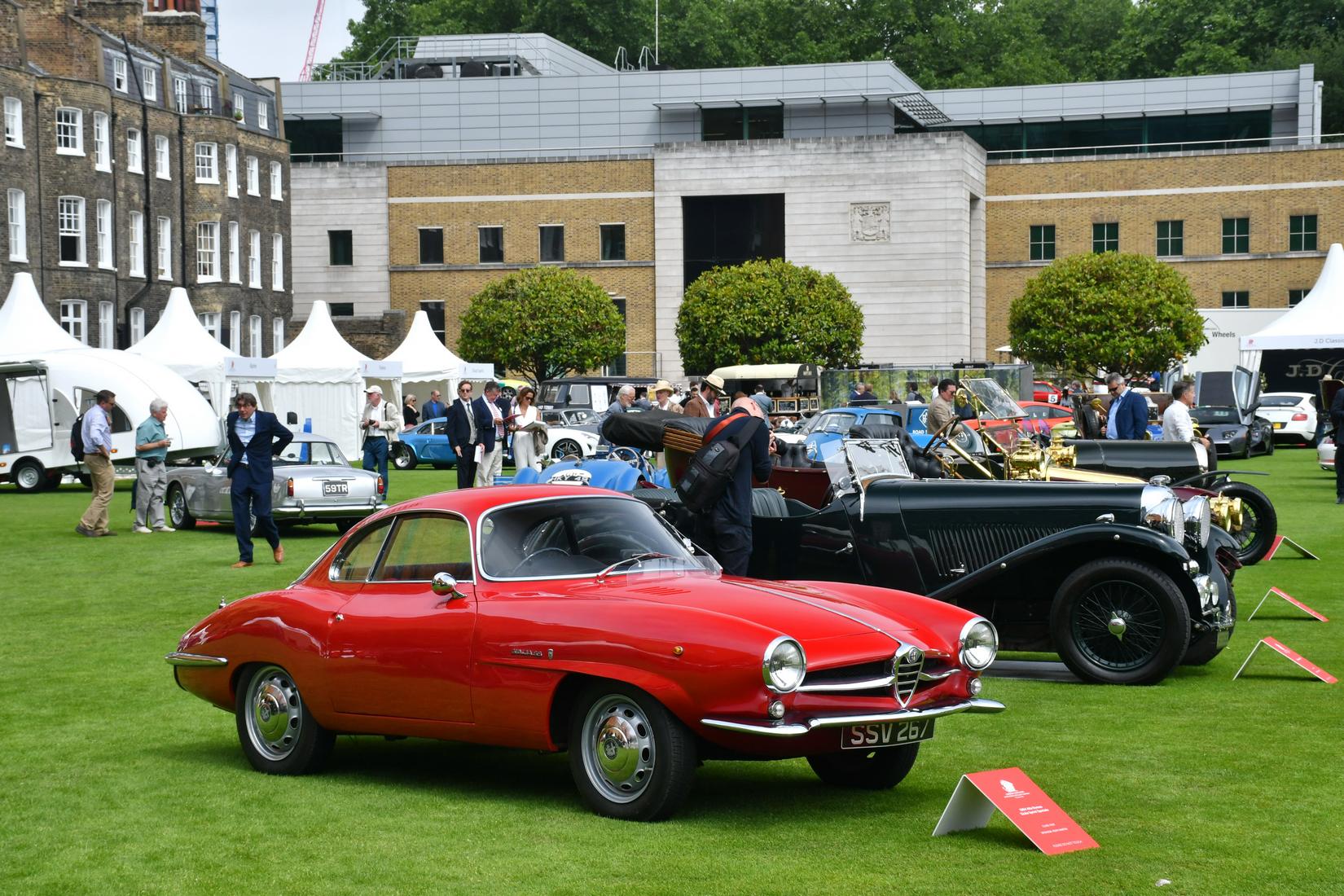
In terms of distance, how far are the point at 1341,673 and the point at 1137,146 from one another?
226ft

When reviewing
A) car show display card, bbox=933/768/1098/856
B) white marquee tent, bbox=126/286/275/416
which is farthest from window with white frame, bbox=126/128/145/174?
car show display card, bbox=933/768/1098/856

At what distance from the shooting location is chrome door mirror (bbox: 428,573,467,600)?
7.40 m

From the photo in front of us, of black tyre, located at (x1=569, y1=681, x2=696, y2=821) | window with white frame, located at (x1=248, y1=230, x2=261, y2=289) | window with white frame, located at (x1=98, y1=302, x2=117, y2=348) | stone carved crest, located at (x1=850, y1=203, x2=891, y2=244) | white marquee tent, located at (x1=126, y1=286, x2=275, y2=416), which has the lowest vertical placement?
black tyre, located at (x1=569, y1=681, x2=696, y2=821)

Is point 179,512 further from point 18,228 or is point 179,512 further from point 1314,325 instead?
point 1314,325

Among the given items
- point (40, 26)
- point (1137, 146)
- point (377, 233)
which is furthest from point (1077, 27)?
point (40, 26)

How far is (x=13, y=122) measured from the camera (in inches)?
2004

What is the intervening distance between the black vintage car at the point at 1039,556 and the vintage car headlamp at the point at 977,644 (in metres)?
2.93

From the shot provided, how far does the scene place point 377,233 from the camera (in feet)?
242

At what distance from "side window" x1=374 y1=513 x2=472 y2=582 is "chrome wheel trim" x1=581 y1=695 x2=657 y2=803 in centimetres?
103

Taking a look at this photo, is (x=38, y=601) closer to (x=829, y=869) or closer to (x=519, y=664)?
(x=519, y=664)

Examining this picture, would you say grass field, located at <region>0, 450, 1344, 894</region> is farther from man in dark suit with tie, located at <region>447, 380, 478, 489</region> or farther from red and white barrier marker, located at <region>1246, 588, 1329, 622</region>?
man in dark suit with tie, located at <region>447, 380, 478, 489</region>

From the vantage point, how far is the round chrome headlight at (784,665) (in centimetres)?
654

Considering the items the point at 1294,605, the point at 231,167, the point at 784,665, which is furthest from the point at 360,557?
the point at 231,167

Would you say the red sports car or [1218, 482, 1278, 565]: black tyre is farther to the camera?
[1218, 482, 1278, 565]: black tyre
